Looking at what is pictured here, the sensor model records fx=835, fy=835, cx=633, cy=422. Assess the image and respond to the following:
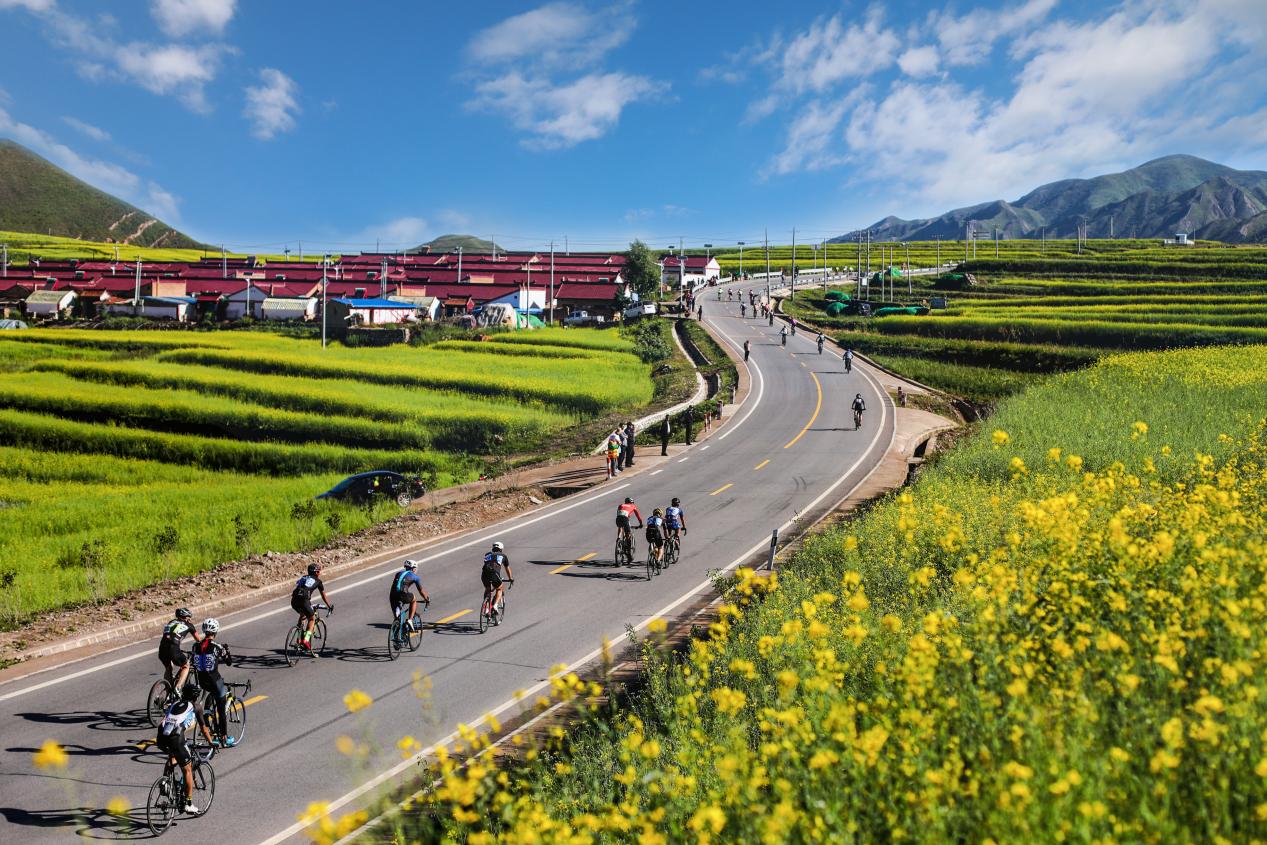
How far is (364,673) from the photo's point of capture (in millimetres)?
14820

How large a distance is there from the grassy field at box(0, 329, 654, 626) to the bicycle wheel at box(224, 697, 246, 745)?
7.81 meters

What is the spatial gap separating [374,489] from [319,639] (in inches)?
483

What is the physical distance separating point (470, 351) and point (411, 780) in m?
55.0

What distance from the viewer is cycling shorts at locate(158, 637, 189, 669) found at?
12352mm

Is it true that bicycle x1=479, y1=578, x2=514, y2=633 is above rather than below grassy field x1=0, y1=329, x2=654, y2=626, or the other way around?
below

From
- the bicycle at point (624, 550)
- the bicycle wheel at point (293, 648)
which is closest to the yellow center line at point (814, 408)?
the bicycle at point (624, 550)

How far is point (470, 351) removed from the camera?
64.1m

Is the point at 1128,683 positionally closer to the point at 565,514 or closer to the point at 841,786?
the point at 841,786

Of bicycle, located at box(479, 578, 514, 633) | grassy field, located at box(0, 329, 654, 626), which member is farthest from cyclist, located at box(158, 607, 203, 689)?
grassy field, located at box(0, 329, 654, 626)

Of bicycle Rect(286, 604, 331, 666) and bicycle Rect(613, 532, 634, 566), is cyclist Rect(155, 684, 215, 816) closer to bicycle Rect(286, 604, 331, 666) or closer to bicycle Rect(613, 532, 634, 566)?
bicycle Rect(286, 604, 331, 666)

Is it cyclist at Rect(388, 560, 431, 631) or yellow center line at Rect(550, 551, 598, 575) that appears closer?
cyclist at Rect(388, 560, 431, 631)

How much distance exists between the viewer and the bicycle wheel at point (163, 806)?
392 inches

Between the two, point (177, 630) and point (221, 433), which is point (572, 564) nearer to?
point (177, 630)

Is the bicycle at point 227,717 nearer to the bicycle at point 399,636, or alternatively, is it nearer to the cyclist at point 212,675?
the cyclist at point 212,675
